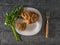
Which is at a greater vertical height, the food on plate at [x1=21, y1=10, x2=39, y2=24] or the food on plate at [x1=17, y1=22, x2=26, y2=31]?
the food on plate at [x1=21, y1=10, x2=39, y2=24]

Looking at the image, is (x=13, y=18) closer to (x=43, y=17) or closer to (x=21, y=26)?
(x=21, y=26)

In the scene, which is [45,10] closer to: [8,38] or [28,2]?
[28,2]

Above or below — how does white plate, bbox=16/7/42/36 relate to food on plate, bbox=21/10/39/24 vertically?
below

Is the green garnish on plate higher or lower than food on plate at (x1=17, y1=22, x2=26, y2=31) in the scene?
higher

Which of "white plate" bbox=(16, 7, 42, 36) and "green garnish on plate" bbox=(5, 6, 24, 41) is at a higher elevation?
"green garnish on plate" bbox=(5, 6, 24, 41)

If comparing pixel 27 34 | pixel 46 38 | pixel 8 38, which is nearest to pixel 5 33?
pixel 8 38

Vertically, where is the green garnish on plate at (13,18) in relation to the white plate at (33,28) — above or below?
above

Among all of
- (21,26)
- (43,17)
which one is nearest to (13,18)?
(21,26)

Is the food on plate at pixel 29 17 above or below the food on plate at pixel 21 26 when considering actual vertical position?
above
